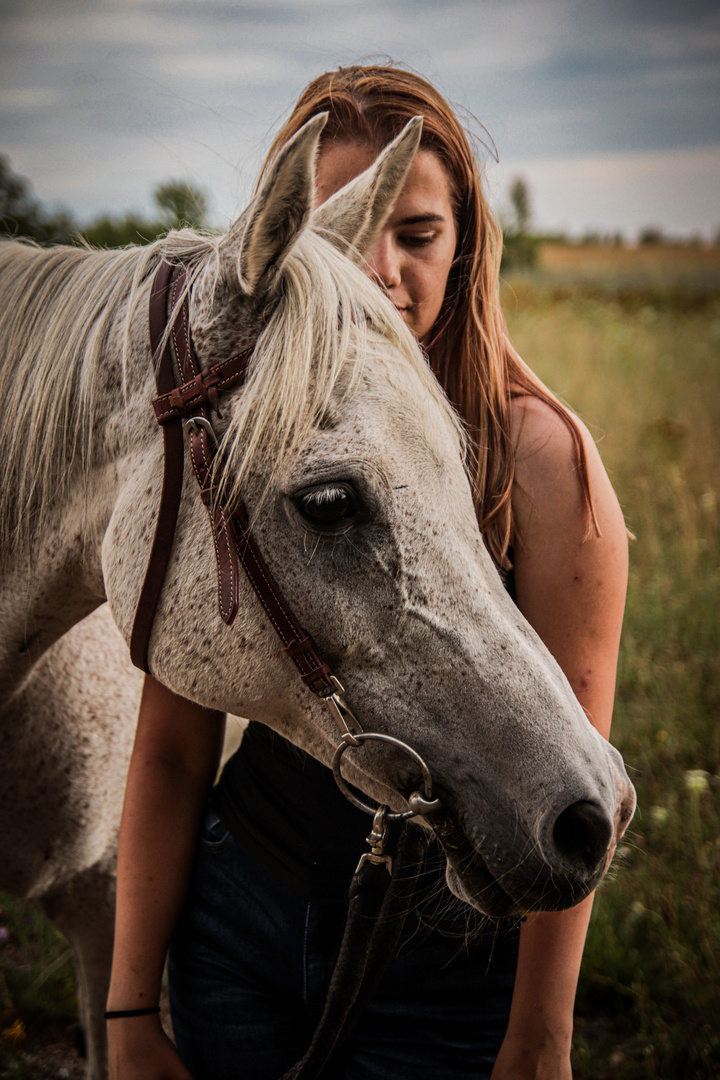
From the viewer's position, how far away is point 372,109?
1.50m

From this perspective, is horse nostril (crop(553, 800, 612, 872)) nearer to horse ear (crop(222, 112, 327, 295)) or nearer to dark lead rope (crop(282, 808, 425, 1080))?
dark lead rope (crop(282, 808, 425, 1080))

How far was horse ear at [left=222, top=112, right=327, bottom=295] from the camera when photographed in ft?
3.47

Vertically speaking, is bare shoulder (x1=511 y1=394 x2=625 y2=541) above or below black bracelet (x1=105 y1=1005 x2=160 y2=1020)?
above

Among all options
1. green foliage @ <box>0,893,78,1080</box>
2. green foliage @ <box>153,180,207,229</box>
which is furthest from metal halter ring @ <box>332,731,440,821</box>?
green foliage @ <box>0,893,78,1080</box>

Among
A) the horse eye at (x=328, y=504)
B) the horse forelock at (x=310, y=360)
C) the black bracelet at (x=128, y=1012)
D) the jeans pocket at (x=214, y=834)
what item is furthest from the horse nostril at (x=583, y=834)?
the black bracelet at (x=128, y=1012)

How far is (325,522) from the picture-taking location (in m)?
1.13

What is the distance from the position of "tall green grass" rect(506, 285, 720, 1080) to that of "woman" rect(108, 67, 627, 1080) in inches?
11.9

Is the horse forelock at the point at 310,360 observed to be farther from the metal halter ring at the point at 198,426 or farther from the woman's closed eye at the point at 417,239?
the woman's closed eye at the point at 417,239

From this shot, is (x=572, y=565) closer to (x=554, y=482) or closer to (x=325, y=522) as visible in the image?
(x=554, y=482)

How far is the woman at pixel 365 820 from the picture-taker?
128 cm

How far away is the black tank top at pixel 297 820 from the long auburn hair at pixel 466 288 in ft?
0.75

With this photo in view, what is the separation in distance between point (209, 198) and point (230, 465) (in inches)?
33.0

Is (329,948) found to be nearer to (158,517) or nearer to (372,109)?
(158,517)

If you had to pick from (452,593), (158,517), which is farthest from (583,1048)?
(158,517)
